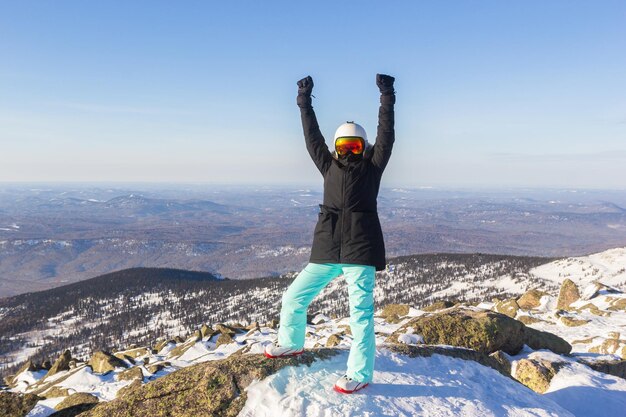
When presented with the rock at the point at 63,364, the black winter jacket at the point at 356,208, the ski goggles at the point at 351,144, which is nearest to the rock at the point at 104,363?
the rock at the point at 63,364

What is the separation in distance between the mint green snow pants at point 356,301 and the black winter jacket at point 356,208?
250 millimetres

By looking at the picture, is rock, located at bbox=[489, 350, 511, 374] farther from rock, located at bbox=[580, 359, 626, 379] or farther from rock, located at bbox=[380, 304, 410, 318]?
rock, located at bbox=[380, 304, 410, 318]

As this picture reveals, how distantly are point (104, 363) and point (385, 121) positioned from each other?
4899 cm

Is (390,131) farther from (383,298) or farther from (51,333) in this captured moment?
(51,333)

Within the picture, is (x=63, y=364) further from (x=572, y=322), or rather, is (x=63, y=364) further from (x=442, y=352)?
(x=572, y=322)

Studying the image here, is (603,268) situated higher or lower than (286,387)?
lower

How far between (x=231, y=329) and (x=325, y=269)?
5748cm

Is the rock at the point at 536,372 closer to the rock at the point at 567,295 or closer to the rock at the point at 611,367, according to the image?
the rock at the point at 611,367

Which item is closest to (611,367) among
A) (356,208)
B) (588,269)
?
(356,208)

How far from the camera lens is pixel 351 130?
284 inches

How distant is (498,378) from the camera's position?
30.0 feet

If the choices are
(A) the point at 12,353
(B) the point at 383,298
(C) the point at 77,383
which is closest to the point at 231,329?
(C) the point at 77,383

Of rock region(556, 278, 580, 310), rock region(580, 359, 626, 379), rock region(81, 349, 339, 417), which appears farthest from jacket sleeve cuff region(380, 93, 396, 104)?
rock region(556, 278, 580, 310)

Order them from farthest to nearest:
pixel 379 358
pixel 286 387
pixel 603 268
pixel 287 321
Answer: pixel 603 268 < pixel 379 358 < pixel 287 321 < pixel 286 387
